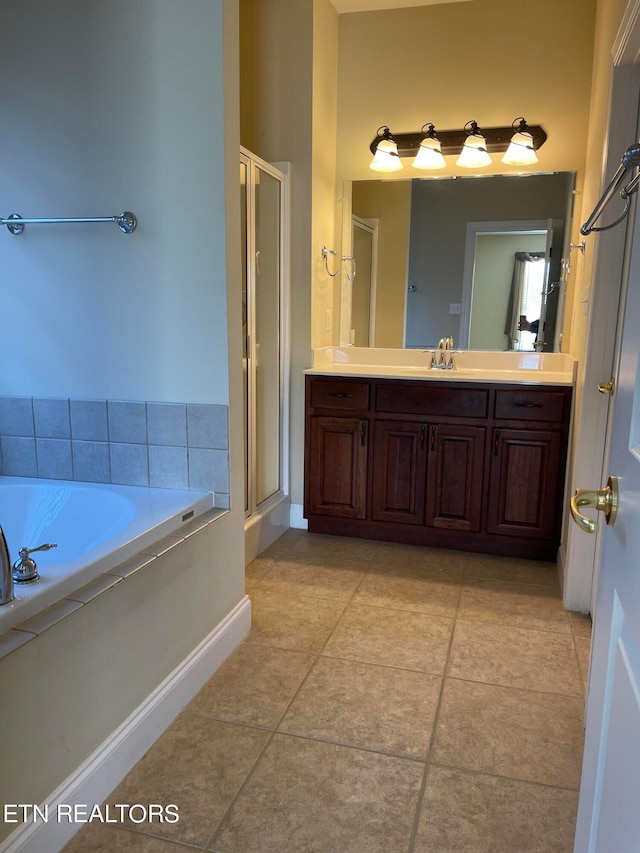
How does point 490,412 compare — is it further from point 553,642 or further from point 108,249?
point 108,249

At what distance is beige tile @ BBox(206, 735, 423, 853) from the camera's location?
4.51 ft

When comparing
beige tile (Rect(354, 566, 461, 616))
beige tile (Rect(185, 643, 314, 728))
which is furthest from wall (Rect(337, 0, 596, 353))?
beige tile (Rect(185, 643, 314, 728))

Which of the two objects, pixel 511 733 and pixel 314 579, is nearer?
pixel 511 733

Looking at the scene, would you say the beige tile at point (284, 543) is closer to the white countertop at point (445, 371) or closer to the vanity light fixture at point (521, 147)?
the white countertop at point (445, 371)

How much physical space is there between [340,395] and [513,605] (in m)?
1.27

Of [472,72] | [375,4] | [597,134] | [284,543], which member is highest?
[375,4]

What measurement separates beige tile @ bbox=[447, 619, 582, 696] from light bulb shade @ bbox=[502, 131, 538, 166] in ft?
7.53

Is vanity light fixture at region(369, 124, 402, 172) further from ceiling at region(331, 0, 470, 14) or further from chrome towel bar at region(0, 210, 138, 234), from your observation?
chrome towel bar at region(0, 210, 138, 234)

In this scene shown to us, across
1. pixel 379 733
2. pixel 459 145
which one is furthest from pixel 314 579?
pixel 459 145

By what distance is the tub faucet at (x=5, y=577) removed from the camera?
48.8 inches

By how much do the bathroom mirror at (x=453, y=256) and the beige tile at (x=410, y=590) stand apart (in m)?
1.33

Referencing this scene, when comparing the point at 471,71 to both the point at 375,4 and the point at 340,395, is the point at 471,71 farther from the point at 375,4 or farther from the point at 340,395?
the point at 340,395

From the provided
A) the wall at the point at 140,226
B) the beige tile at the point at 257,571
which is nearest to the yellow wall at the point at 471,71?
the wall at the point at 140,226

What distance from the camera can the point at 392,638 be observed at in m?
2.24
